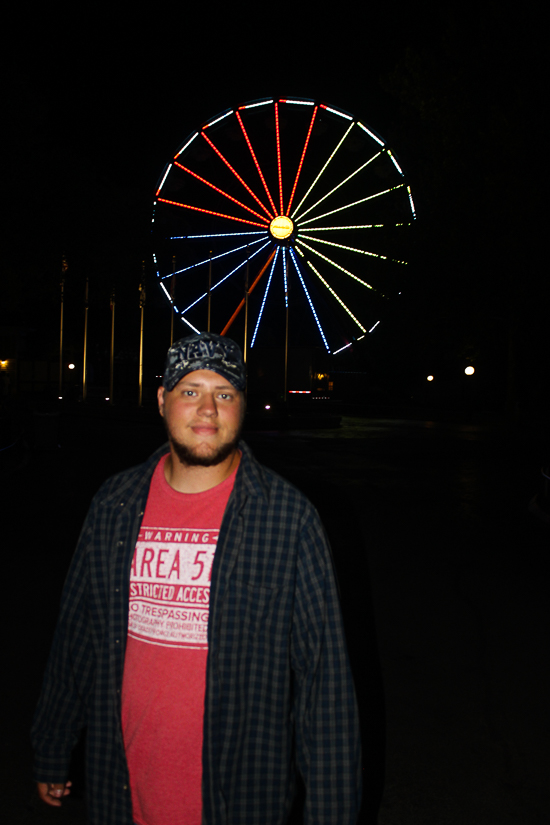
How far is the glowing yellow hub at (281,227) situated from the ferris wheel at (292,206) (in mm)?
41

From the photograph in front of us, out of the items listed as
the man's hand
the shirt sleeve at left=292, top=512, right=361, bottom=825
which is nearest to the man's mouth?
the shirt sleeve at left=292, top=512, right=361, bottom=825

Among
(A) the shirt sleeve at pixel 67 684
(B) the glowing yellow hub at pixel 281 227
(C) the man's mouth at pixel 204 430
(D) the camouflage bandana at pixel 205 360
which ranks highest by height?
(B) the glowing yellow hub at pixel 281 227

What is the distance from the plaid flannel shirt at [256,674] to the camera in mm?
2088

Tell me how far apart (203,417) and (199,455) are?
115 mm

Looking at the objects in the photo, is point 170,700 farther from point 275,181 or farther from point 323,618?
point 275,181

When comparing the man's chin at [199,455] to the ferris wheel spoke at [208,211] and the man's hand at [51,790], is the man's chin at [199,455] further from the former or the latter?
the ferris wheel spoke at [208,211]

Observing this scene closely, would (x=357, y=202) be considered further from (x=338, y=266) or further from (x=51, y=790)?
(x=51, y=790)

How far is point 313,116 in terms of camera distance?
111 ft

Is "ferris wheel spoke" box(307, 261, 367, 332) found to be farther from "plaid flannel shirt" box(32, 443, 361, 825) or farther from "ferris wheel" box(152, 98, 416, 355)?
"plaid flannel shirt" box(32, 443, 361, 825)

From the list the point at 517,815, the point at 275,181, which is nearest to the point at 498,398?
the point at 275,181

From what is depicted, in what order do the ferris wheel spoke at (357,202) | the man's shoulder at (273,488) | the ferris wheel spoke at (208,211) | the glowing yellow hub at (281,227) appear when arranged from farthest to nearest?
the ferris wheel spoke at (357,202) → the glowing yellow hub at (281,227) → the ferris wheel spoke at (208,211) → the man's shoulder at (273,488)

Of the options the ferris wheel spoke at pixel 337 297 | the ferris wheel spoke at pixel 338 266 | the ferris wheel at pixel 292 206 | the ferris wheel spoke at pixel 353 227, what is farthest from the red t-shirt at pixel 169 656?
the ferris wheel spoke at pixel 337 297

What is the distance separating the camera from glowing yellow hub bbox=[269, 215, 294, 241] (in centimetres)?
3400

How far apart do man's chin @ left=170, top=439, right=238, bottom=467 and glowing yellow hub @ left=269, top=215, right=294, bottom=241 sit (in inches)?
1279
